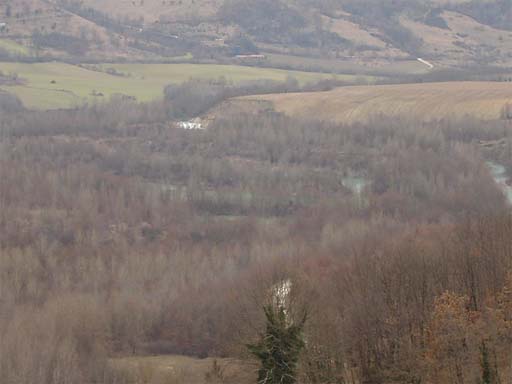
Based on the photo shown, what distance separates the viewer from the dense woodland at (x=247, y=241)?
130ft

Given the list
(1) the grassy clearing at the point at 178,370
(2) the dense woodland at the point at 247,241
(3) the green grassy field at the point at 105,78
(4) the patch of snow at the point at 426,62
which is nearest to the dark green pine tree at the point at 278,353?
(2) the dense woodland at the point at 247,241

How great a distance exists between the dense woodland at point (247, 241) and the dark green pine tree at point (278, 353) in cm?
543

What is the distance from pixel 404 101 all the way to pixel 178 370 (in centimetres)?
7521

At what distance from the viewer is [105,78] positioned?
143m

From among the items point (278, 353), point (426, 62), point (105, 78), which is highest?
point (278, 353)

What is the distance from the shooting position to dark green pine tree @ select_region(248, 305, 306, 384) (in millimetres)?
29875

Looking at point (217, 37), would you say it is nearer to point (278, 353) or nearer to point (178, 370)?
point (178, 370)

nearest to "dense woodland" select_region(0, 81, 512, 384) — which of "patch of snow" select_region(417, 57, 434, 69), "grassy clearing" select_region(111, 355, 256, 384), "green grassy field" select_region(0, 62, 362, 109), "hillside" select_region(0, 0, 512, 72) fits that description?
"grassy clearing" select_region(111, 355, 256, 384)

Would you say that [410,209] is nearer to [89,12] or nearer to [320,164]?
[320,164]

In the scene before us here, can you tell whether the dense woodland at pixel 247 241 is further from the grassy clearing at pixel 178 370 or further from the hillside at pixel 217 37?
the hillside at pixel 217 37

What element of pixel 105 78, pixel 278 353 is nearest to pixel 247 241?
pixel 278 353

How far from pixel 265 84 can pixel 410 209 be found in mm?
66895

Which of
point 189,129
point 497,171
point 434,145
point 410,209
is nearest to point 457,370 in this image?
point 410,209

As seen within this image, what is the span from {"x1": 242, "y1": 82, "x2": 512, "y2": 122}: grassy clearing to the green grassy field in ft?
61.4
